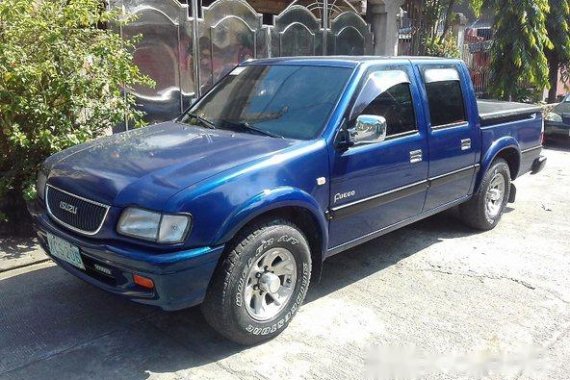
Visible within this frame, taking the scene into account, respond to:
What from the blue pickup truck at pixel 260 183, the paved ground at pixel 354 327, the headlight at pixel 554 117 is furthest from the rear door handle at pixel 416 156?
the headlight at pixel 554 117

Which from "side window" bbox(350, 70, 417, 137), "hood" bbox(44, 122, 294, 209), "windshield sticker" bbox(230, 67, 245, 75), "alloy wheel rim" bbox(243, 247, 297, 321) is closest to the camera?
"hood" bbox(44, 122, 294, 209)

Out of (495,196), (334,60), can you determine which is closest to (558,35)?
(495,196)

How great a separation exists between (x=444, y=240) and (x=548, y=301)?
142cm

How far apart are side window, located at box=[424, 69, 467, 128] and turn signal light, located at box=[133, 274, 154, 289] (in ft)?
9.14

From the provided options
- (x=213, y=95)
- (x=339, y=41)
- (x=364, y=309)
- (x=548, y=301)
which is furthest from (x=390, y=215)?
(x=339, y=41)

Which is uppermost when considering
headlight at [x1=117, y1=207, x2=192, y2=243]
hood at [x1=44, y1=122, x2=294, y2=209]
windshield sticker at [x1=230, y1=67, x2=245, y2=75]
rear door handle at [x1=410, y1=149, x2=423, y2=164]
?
windshield sticker at [x1=230, y1=67, x2=245, y2=75]

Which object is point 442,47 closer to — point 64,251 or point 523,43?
point 523,43

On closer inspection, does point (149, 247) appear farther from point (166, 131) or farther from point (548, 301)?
point (548, 301)

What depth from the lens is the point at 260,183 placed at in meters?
3.18

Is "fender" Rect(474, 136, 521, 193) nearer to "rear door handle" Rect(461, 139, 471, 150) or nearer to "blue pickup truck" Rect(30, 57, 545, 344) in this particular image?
"blue pickup truck" Rect(30, 57, 545, 344)

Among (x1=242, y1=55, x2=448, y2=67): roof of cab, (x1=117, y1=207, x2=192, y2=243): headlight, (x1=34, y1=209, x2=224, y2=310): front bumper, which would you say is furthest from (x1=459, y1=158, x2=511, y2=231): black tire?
(x1=117, y1=207, x2=192, y2=243): headlight

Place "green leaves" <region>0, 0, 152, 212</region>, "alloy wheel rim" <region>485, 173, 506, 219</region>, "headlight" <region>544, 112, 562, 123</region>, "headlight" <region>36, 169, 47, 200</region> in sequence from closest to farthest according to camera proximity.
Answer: "headlight" <region>36, 169, 47, 200</region>, "green leaves" <region>0, 0, 152, 212</region>, "alloy wheel rim" <region>485, 173, 506, 219</region>, "headlight" <region>544, 112, 562, 123</region>

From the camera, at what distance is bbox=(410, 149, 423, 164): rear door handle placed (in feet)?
14.1

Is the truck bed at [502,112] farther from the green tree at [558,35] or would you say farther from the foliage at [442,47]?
the green tree at [558,35]
